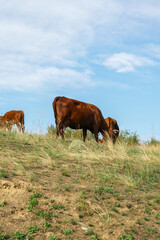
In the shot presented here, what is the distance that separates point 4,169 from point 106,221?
3159 mm

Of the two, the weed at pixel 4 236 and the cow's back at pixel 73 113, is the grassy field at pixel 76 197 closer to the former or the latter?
the weed at pixel 4 236

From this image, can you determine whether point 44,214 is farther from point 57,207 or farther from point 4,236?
point 4,236

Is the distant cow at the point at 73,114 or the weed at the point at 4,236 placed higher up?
the distant cow at the point at 73,114

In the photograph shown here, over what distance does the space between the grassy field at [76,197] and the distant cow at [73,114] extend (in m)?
3.60

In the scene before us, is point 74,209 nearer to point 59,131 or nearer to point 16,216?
point 16,216

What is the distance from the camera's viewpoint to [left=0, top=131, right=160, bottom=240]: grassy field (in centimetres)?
605

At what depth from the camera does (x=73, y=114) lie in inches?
550

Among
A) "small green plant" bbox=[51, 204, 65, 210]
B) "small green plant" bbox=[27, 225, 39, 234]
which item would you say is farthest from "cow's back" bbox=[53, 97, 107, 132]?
"small green plant" bbox=[27, 225, 39, 234]

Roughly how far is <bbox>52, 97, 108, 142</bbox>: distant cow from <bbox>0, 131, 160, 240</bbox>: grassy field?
11.8ft

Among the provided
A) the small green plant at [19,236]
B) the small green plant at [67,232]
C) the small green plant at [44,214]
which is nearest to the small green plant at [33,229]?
the small green plant at [19,236]

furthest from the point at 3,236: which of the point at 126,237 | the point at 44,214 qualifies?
the point at 126,237

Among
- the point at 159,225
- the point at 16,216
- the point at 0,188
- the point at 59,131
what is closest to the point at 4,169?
the point at 0,188

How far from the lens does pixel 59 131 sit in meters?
13.9

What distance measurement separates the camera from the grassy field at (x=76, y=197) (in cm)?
605
